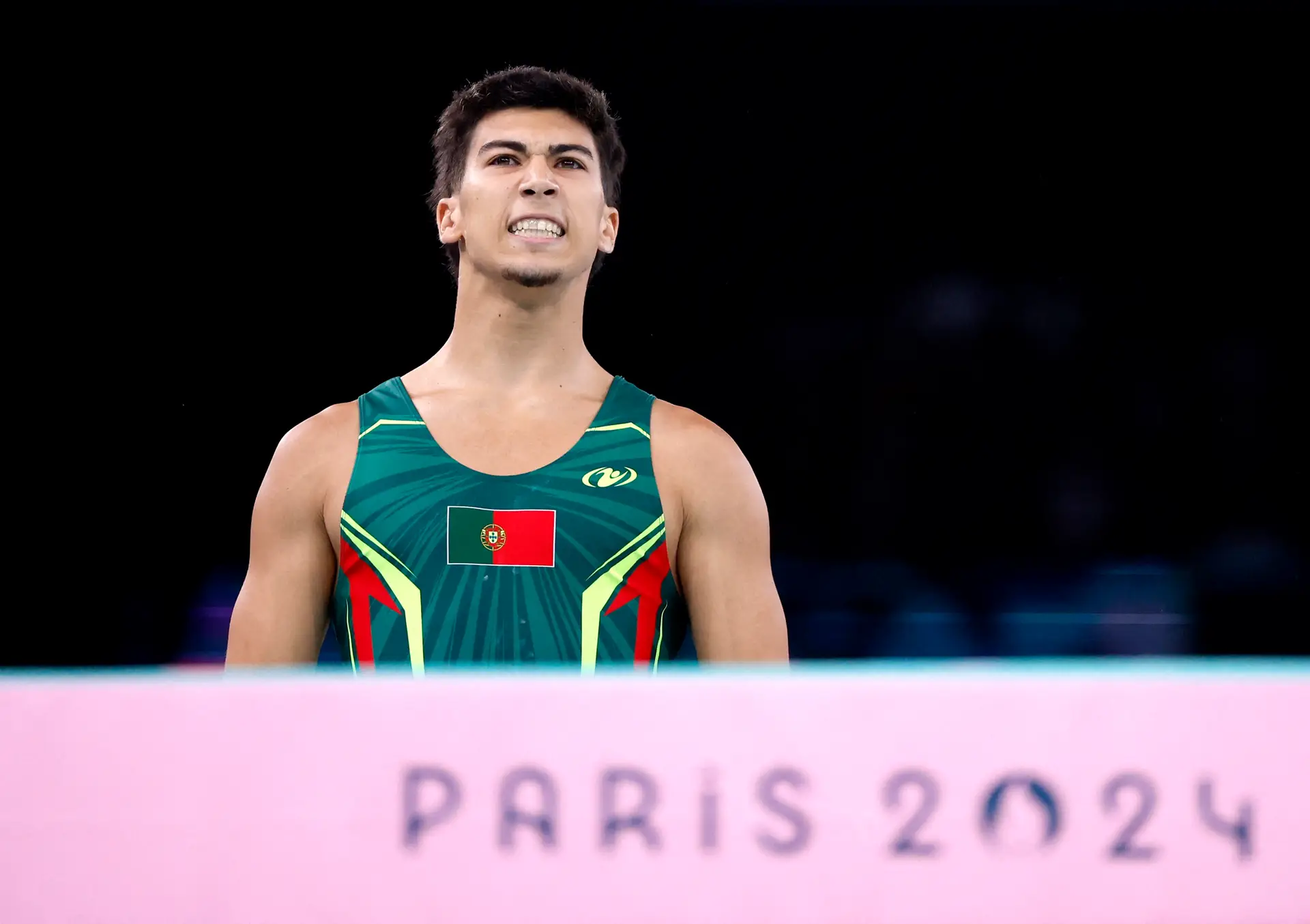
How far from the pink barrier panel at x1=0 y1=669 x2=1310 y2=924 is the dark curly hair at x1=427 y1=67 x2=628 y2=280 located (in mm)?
901

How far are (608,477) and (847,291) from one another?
60cm

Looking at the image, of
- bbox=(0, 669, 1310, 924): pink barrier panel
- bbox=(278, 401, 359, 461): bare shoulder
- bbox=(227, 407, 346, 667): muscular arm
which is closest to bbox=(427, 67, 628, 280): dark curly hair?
bbox=(278, 401, 359, 461): bare shoulder

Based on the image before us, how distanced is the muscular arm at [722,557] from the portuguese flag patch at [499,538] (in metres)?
0.20

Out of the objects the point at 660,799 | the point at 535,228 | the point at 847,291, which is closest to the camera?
the point at 660,799

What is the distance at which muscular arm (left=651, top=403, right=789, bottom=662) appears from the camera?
191cm

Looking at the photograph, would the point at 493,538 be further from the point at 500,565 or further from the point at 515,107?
the point at 515,107

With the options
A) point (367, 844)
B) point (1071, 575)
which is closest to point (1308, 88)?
point (1071, 575)

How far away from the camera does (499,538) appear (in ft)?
6.15

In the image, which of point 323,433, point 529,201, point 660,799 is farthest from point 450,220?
point 660,799

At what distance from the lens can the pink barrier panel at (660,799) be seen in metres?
1.40

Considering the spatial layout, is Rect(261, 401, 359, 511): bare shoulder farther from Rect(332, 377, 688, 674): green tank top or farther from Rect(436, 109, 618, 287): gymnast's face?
Rect(436, 109, 618, 287): gymnast's face

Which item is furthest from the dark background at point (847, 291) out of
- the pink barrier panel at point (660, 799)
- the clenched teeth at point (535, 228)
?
the pink barrier panel at point (660, 799)

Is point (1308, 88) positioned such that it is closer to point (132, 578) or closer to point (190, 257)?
point (190, 257)

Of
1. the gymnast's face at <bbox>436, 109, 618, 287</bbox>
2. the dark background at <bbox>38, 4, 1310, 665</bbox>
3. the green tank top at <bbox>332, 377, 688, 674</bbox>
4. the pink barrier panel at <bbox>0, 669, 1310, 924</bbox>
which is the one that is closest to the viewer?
the pink barrier panel at <bbox>0, 669, 1310, 924</bbox>
